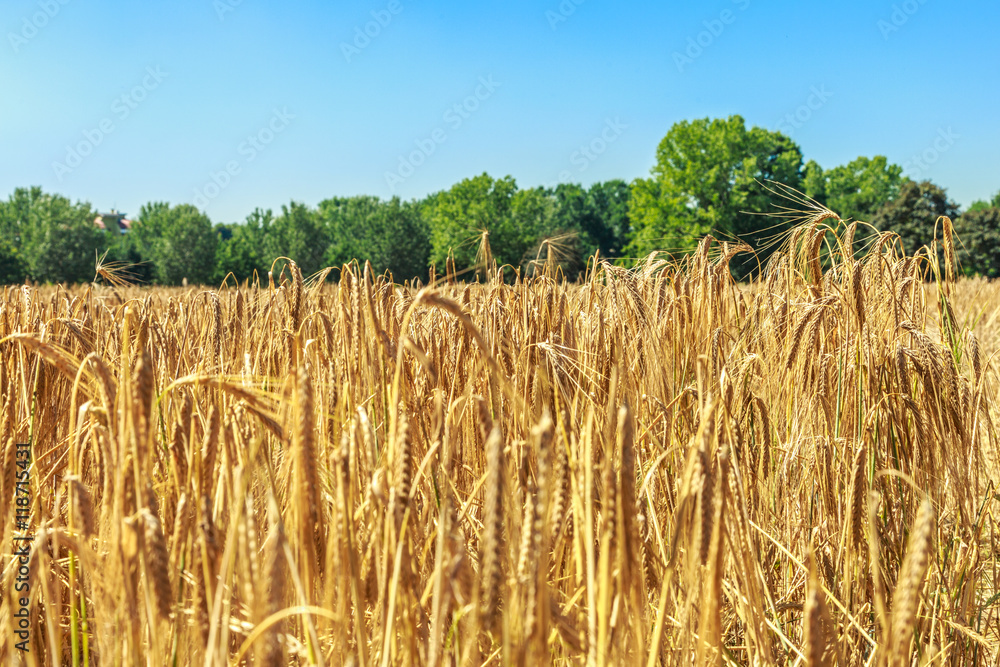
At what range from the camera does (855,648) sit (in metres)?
1.49

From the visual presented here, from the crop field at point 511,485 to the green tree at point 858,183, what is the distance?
5431cm

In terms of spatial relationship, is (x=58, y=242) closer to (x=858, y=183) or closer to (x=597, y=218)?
(x=597, y=218)

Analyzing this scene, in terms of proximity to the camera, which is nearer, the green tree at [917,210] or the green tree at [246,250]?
the green tree at [917,210]

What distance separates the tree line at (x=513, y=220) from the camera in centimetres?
3428

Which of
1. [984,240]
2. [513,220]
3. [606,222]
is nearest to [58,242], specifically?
[513,220]

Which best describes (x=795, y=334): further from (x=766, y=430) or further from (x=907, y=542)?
(x=907, y=542)

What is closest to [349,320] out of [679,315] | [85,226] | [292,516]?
[292,516]

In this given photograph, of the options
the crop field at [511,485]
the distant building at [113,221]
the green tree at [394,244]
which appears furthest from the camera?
the distant building at [113,221]

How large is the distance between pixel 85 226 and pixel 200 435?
50.0 metres

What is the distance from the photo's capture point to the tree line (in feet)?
112

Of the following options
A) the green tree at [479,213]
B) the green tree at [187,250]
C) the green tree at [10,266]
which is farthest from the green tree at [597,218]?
the green tree at [10,266]

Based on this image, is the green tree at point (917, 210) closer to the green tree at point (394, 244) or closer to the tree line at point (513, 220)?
the tree line at point (513, 220)

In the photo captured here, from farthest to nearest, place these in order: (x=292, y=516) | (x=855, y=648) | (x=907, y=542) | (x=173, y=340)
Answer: (x=173, y=340), (x=907, y=542), (x=855, y=648), (x=292, y=516)

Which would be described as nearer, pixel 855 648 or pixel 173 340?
pixel 855 648
